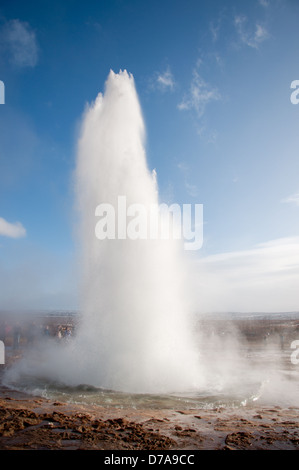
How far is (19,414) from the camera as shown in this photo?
6.72 m

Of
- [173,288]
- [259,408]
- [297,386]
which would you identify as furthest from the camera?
[173,288]

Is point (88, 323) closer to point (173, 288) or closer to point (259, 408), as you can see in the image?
point (173, 288)

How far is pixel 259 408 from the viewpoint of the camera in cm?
805

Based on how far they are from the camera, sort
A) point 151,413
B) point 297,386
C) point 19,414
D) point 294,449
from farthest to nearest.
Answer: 1. point 297,386
2. point 151,413
3. point 19,414
4. point 294,449

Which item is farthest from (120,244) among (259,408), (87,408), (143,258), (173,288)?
(259,408)

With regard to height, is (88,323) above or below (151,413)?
above

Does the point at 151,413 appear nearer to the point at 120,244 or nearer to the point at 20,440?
the point at 20,440

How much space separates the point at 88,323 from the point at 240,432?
744 centimetres

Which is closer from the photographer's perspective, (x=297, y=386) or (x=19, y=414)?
(x=19, y=414)

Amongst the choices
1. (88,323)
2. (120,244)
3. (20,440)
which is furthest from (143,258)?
(20,440)

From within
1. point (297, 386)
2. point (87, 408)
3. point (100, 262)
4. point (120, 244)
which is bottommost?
point (297, 386)

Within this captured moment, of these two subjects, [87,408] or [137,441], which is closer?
[137,441]

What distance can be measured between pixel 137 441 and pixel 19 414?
10.4 ft

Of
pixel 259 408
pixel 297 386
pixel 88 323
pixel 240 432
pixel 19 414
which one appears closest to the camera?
pixel 240 432
